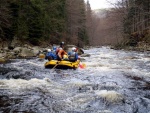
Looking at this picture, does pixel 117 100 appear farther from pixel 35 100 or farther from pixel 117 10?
pixel 117 10

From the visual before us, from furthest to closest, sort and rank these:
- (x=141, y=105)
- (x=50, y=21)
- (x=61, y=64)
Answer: (x=50, y=21) < (x=61, y=64) < (x=141, y=105)

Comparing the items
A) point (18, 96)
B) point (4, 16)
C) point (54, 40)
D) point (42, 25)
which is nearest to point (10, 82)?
point (18, 96)

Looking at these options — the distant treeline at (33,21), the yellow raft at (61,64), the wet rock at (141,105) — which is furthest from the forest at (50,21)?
the wet rock at (141,105)

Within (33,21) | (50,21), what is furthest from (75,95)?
(50,21)

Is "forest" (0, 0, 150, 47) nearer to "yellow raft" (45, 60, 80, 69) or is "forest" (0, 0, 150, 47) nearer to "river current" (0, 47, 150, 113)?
"yellow raft" (45, 60, 80, 69)

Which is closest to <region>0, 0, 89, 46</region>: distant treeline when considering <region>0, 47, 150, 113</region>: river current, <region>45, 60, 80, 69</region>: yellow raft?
<region>45, 60, 80, 69</region>: yellow raft

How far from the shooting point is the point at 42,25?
29.8m

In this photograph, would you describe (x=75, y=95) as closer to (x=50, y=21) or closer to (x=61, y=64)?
(x=61, y=64)

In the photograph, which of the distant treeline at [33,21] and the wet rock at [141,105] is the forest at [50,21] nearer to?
the distant treeline at [33,21]

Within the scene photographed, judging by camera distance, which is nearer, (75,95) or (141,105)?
(141,105)

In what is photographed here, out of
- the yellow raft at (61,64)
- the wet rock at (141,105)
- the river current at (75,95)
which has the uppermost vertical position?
the yellow raft at (61,64)

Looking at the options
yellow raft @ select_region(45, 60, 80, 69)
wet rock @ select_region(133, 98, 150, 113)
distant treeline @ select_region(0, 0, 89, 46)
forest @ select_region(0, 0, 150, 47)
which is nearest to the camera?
wet rock @ select_region(133, 98, 150, 113)

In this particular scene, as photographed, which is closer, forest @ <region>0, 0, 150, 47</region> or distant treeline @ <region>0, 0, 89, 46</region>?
distant treeline @ <region>0, 0, 89, 46</region>

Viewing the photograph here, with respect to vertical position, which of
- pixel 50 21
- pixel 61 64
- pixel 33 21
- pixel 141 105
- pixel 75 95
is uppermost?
pixel 50 21
